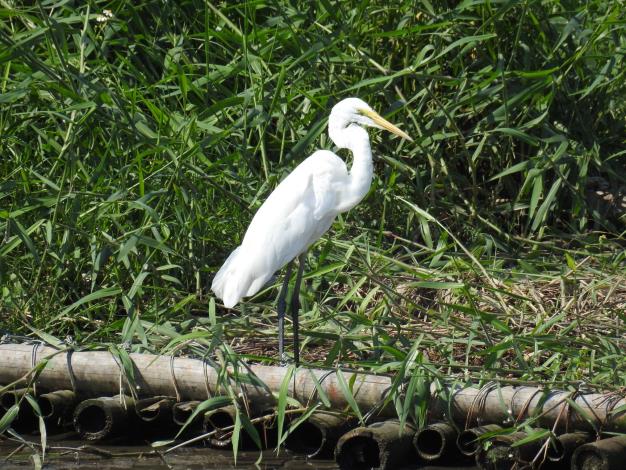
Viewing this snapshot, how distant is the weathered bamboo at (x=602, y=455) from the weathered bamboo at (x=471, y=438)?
0.31 m

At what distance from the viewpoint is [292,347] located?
4.39 m

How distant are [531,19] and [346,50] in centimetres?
93

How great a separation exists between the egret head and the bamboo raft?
1.04 meters

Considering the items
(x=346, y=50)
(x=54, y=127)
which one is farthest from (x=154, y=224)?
(x=346, y=50)

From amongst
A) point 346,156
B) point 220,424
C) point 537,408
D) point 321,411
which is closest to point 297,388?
point 321,411

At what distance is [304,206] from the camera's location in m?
4.19

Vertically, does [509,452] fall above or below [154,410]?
above

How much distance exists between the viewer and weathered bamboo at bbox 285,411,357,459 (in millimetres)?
3623

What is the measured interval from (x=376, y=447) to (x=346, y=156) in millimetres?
2207

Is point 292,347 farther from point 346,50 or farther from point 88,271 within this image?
point 346,50

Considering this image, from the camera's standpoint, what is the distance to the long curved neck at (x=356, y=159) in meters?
4.22

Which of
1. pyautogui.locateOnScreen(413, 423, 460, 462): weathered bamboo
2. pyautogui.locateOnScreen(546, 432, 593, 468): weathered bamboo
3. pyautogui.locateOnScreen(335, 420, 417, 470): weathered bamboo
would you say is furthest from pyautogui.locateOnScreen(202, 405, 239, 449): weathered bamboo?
pyautogui.locateOnScreen(546, 432, 593, 468): weathered bamboo

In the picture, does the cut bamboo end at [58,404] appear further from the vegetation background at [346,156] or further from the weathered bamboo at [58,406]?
the vegetation background at [346,156]

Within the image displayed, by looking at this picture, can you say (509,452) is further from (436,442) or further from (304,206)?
(304,206)
